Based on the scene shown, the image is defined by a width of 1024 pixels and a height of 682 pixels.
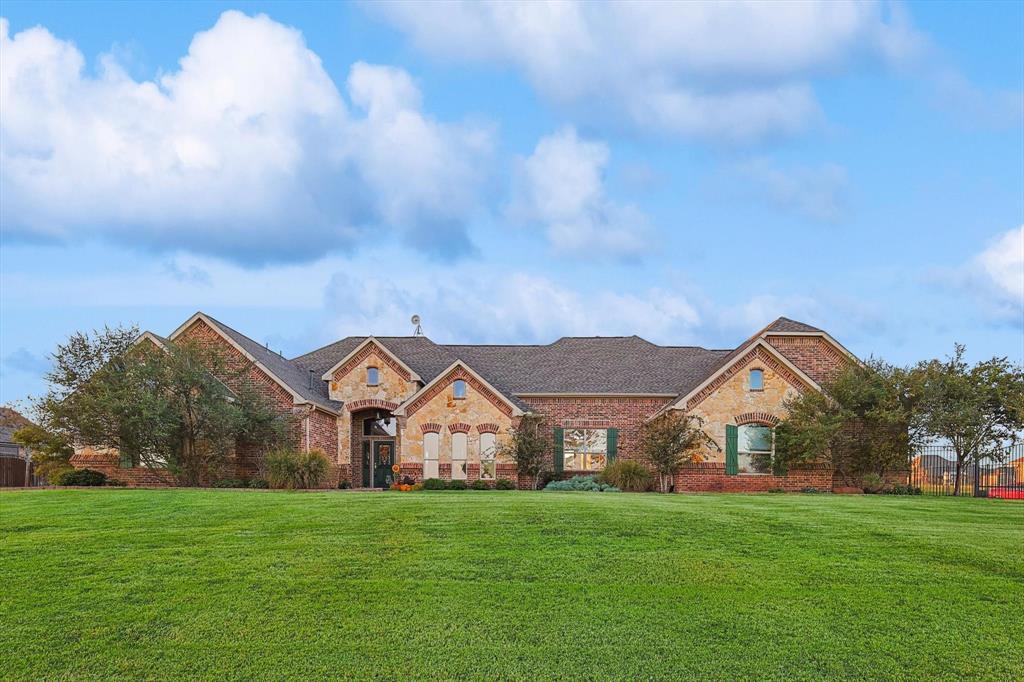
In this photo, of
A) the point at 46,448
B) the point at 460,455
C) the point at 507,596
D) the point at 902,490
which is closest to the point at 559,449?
the point at 460,455

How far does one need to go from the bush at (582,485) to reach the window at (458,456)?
11.5 ft

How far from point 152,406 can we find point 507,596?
22.0m

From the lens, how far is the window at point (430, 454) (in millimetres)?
36406

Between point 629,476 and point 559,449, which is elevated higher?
point 559,449

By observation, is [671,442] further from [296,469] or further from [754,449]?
[296,469]

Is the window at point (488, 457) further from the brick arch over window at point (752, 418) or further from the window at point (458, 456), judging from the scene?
the brick arch over window at point (752, 418)

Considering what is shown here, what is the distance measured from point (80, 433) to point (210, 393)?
14.9ft

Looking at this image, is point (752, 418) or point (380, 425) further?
point (380, 425)

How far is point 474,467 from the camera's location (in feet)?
119

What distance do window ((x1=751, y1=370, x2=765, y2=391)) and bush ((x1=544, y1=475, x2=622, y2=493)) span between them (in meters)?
6.40

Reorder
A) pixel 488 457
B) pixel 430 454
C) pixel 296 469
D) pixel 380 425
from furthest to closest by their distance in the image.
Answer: pixel 380 425 → pixel 430 454 → pixel 488 457 → pixel 296 469

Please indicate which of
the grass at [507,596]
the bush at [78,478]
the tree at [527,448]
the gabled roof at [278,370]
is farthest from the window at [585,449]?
the grass at [507,596]

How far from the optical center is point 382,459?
1560 inches

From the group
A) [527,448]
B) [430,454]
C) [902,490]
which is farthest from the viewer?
[430,454]
